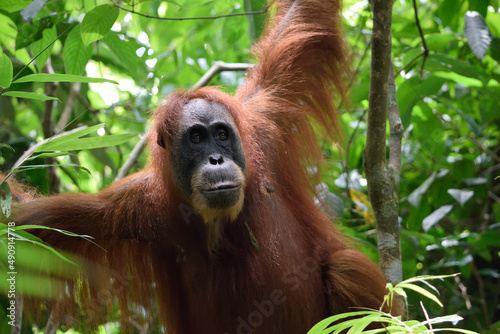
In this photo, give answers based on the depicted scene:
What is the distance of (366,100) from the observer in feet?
15.3

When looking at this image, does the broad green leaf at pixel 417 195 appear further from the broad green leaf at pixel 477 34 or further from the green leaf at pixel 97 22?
the green leaf at pixel 97 22

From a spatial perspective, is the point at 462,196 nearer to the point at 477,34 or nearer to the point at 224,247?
the point at 477,34

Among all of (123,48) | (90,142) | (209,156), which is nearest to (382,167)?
(209,156)

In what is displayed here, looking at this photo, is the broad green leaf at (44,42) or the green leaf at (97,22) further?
the broad green leaf at (44,42)

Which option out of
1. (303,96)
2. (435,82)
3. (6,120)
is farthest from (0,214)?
(435,82)

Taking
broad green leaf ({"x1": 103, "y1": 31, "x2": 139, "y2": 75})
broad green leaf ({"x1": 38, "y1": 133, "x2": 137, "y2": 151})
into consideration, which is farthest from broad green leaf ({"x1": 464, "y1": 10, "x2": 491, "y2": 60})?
broad green leaf ({"x1": 38, "y1": 133, "x2": 137, "y2": 151})

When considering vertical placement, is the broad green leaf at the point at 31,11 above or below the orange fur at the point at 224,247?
above

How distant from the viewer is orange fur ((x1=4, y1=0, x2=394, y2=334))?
10.1 feet

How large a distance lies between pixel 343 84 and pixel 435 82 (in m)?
0.73

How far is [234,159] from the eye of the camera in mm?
2941

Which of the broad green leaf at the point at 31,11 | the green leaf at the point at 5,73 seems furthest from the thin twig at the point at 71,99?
the green leaf at the point at 5,73

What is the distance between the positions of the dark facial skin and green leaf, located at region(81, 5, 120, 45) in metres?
0.61

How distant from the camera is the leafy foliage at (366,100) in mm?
3285

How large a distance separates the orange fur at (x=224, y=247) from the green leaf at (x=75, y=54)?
0.52 meters
